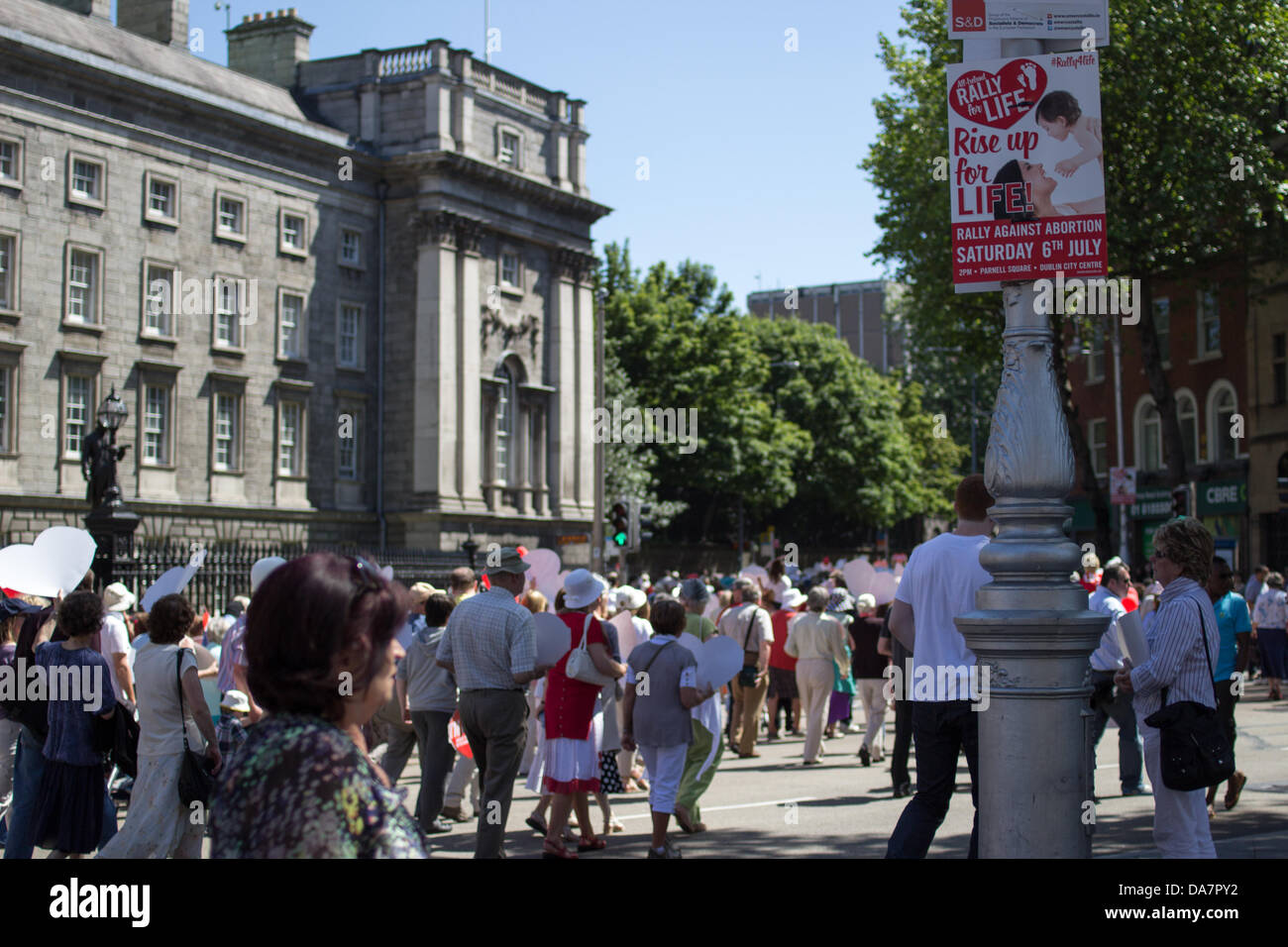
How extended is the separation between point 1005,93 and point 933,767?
10.7 feet

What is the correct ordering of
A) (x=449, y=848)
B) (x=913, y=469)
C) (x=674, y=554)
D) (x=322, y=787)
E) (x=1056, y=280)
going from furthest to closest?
(x=913, y=469)
(x=674, y=554)
(x=449, y=848)
(x=1056, y=280)
(x=322, y=787)

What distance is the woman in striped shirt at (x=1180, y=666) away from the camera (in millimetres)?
7305

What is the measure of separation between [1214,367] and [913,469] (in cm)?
3256

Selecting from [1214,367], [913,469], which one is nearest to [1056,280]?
[1214,367]

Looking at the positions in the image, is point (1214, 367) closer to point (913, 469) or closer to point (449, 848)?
point (913, 469)

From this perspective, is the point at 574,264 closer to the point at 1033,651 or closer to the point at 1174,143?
the point at 1174,143

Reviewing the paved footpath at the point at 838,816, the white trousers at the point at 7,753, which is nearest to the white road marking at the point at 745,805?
the paved footpath at the point at 838,816

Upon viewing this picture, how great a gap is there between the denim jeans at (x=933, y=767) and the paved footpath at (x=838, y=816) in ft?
7.52

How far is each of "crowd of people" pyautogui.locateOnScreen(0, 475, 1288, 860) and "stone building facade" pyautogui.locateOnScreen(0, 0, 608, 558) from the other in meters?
26.5

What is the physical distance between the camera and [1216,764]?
23.5 ft

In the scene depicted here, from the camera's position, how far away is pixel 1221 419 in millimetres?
44719

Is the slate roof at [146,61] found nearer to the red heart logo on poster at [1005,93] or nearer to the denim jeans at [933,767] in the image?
the red heart logo on poster at [1005,93]

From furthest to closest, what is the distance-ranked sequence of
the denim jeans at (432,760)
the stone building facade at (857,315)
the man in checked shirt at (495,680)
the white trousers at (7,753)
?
1. the stone building facade at (857,315)
2. the denim jeans at (432,760)
3. the white trousers at (7,753)
4. the man in checked shirt at (495,680)

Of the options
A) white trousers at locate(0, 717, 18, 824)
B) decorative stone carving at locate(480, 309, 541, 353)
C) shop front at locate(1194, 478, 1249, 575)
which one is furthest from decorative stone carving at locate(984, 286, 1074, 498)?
decorative stone carving at locate(480, 309, 541, 353)
